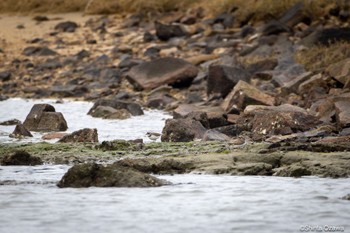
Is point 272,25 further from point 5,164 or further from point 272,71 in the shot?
point 5,164

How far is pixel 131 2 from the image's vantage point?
108ft

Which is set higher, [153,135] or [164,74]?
[164,74]

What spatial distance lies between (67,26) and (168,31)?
5.44 metres

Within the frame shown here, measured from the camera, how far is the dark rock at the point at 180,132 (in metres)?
12.0

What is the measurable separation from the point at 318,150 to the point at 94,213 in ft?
11.6

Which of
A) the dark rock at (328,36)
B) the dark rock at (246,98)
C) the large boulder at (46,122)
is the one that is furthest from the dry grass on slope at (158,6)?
the large boulder at (46,122)

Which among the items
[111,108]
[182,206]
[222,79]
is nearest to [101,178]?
[182,206]

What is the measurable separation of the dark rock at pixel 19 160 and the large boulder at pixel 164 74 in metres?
10.4

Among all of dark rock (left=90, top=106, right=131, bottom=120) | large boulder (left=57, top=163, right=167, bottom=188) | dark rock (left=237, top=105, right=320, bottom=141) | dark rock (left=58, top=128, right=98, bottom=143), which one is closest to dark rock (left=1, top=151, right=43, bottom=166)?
large boulder (left=57, top=163, right=167, bottom=188)

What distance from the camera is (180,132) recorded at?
12086mm

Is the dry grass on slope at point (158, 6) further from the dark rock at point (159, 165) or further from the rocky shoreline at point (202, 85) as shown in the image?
the dark rock at point (159, 165)

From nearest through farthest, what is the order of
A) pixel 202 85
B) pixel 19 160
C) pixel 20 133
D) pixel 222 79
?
pixel 19 160, pixel 20 133, pixel 222 79, pixel 202 85

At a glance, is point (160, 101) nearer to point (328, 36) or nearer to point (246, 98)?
point (246, 98)

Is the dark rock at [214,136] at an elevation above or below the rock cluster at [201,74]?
below
